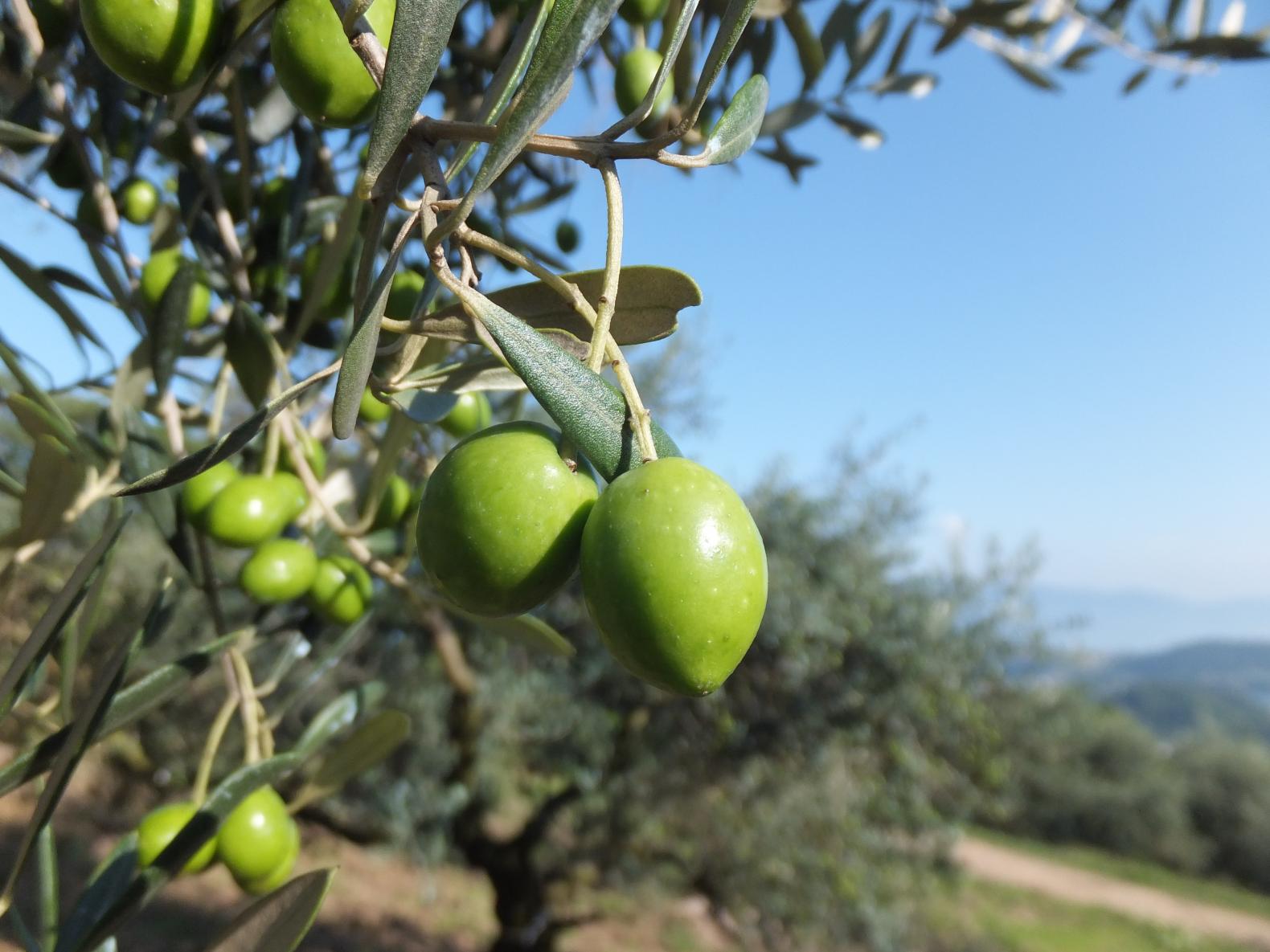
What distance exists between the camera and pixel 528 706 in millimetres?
6664

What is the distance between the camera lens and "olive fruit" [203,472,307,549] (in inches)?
46.0

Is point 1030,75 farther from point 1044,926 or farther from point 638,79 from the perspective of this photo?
point 1044,926

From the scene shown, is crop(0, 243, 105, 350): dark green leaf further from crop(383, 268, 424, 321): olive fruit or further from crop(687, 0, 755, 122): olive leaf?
crop(687, 0, 755, 122): olive leaf

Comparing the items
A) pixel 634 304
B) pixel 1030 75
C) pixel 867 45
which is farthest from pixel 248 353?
pixel 1030 75

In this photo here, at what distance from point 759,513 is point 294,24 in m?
5.90

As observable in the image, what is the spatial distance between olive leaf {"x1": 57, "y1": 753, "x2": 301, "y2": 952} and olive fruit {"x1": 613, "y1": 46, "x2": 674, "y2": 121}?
40.8 inches

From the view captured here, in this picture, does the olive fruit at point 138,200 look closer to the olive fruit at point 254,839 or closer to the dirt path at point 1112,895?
the olive fruit at point 254,839

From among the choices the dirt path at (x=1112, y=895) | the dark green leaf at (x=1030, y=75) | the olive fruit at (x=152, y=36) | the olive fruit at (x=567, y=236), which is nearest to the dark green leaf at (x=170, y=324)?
the olive fruit at (x=152, y=36)

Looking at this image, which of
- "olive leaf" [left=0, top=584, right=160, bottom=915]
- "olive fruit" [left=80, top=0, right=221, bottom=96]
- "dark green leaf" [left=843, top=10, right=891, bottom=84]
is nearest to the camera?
"olive fruit" [left=80, top=0, right=221, bottom=96]

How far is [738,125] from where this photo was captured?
31.4 inches

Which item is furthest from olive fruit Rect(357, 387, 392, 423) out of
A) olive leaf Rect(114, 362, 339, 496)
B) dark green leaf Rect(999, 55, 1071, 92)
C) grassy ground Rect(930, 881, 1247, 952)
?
grassy ground Rect(930, 881, 1247, 952)

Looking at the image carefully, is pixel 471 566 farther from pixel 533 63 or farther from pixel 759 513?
pixel 759 513

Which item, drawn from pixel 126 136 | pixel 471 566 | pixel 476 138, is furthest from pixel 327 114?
pixel 126 136

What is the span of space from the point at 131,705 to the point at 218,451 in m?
0.50
